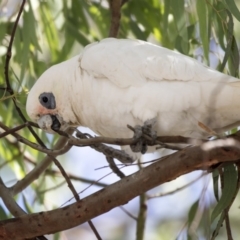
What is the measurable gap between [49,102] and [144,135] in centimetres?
33

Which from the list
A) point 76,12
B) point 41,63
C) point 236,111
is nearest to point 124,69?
point 236,111

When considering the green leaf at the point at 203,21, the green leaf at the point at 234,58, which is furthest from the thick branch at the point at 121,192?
the green leaf at the point at 203,21

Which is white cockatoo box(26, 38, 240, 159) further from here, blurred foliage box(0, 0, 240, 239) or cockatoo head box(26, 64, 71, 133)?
blurred foliage box(0, 0, 240, 239)

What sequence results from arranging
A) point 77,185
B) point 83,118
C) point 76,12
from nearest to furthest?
1. point 83,118
2. point 76,12
3. point 77,185

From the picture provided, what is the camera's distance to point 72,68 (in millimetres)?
1729

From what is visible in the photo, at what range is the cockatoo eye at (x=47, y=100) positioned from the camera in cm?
171

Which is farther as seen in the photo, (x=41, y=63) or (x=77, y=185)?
(x=77, y=185)

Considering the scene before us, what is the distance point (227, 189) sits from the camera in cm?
146

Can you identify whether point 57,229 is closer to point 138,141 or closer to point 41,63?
point 138,141

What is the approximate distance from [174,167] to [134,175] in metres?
0.09

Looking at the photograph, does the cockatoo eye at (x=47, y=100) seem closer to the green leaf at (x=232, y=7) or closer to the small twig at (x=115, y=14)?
the small twig at (x=115, y=14)

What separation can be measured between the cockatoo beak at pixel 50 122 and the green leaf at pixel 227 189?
474 millimetres

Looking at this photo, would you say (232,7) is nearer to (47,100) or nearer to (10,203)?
(47,100)

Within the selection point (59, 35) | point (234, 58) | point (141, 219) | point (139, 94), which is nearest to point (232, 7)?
point (234, 58)
